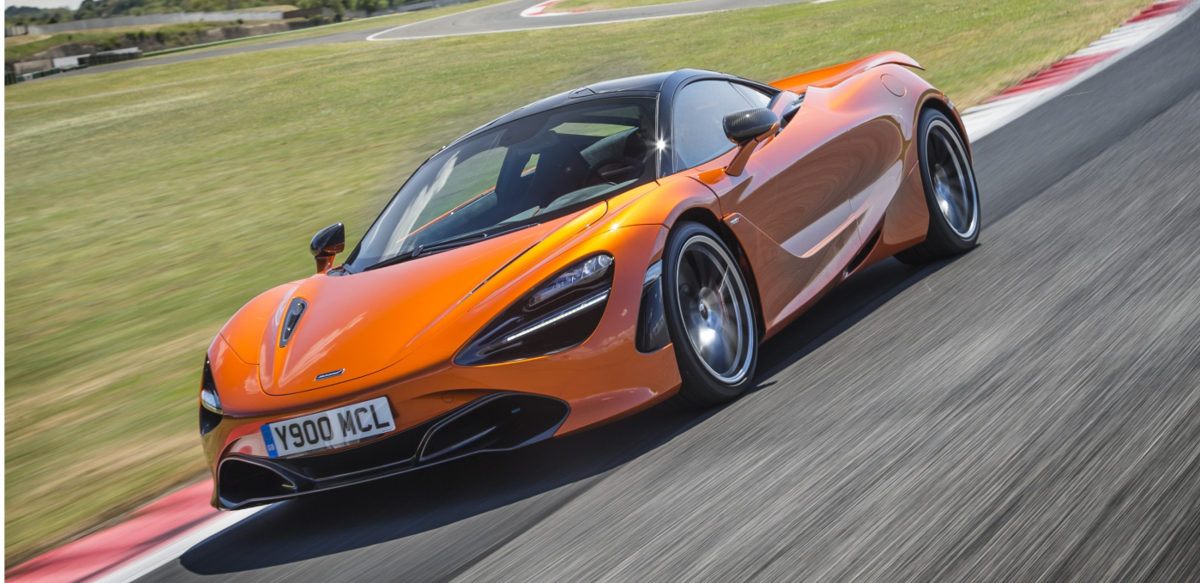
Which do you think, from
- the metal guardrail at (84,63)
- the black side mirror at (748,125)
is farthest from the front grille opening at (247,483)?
the metal guardrail at (84,63)

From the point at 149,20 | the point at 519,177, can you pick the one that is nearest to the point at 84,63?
the point at 149,20

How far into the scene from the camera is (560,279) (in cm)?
355

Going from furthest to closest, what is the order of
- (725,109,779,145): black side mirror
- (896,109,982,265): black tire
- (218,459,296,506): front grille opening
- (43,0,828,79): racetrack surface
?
(43,0,828,79): racetrack surface
(896,109,982,265): black tire
(725,109,779,145): black side mirror
(218,459,296,506): front grille opening

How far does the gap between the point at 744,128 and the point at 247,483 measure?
86.6 inches

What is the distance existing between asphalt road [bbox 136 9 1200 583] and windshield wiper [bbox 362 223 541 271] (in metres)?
0.78

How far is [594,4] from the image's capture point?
4381 cm

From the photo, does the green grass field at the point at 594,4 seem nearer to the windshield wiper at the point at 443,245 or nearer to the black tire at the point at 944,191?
the black tire at the point at 944,191

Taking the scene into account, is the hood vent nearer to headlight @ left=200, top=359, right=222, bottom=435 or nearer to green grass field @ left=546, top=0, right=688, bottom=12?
headlight @ left=200, top=359, right=222, bottom=435

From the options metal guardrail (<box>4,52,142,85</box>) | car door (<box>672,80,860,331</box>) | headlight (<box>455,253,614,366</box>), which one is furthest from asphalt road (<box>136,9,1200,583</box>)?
metal guardrail (<box>4,52,142,85</box>)

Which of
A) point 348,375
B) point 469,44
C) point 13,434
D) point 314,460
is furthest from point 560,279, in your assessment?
point 469,44

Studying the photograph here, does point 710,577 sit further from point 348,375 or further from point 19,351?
point 19,351

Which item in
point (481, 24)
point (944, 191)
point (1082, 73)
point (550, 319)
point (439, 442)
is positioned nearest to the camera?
point (439, 442)

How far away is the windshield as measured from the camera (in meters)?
4.22

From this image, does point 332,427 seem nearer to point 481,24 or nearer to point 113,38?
point 481,24
